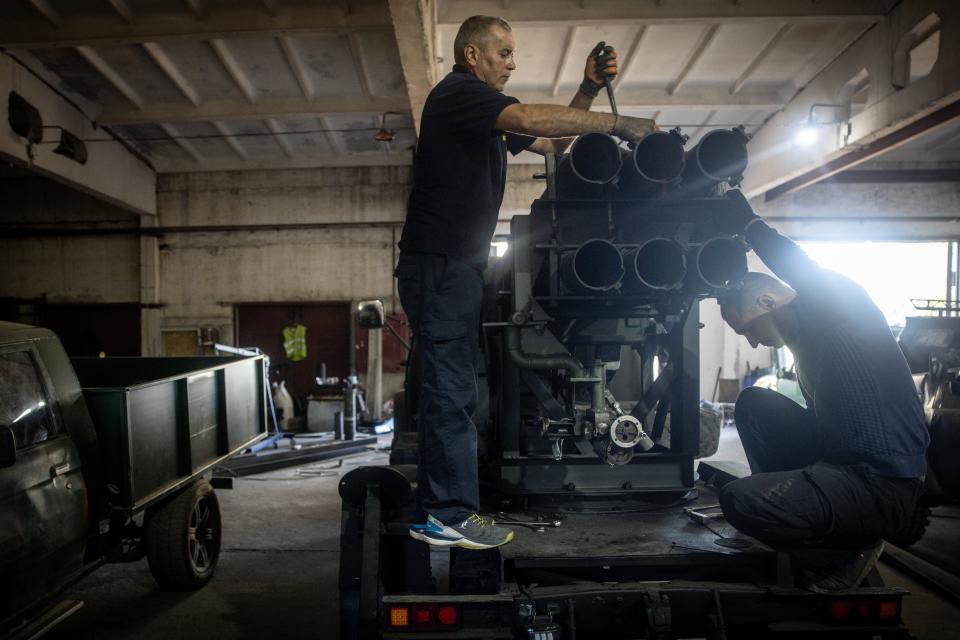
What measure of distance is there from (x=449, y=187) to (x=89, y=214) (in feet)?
39.7

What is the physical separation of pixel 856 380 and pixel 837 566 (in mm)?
709

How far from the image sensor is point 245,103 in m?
9.23

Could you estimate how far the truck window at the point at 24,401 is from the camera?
297 cm

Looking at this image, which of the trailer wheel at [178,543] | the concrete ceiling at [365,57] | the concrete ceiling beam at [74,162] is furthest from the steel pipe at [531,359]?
the concrete ceiling beam at [74,162]

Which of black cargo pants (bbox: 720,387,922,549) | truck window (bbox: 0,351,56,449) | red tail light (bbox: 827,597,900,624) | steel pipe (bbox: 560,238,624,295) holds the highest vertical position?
steel pipe (bbox: 560,238,624,295)

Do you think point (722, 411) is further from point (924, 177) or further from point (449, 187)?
point (449, 187)

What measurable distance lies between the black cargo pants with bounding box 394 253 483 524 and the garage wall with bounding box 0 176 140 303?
37.5 feet

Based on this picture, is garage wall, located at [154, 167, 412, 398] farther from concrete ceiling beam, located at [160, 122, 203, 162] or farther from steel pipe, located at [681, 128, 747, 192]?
steel pipe, located at [681, 128, 747, 192]

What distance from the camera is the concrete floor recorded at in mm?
3750

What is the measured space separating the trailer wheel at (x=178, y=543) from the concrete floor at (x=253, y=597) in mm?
120

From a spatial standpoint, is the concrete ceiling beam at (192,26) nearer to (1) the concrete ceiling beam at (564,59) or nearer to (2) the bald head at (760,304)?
(1) the concrete ceiling beam at (564,59)

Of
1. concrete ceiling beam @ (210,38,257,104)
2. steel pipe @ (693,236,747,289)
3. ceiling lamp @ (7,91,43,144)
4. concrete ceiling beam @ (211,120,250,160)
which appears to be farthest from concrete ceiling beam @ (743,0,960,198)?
ceiling lamp @ (7,91,43,144)

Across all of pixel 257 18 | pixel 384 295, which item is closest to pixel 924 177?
pixel 384 295

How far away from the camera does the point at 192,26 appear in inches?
279
